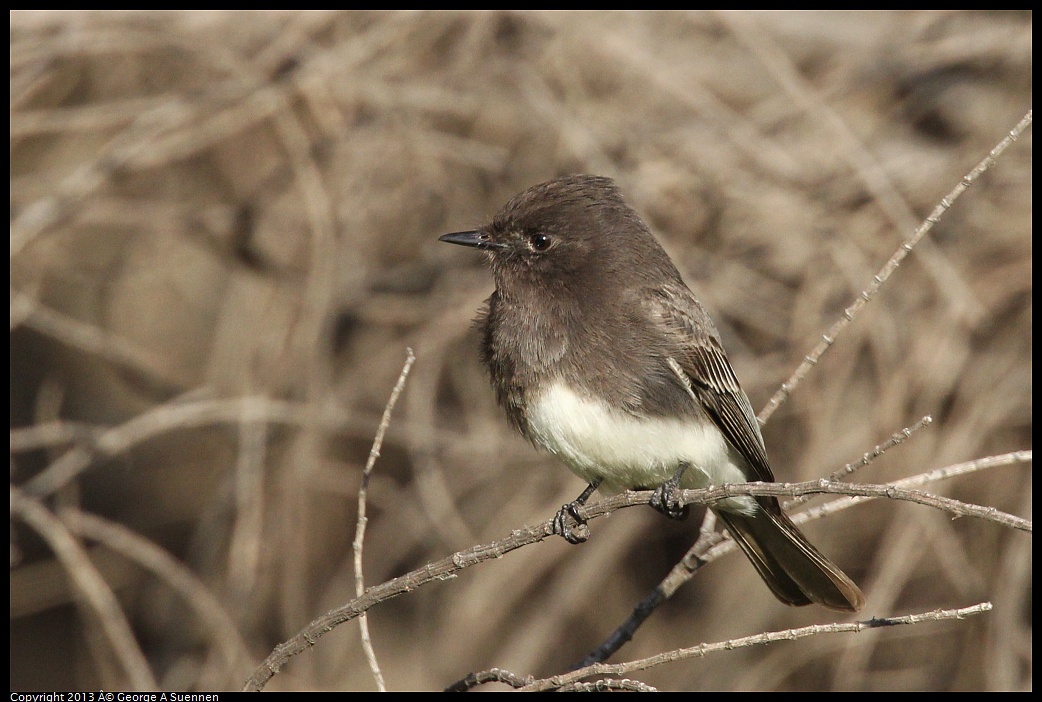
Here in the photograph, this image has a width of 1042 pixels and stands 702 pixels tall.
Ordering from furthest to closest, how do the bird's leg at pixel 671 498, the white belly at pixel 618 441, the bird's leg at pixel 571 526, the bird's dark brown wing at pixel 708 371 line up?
the bird's dark brown wing at pixel 708 371
the white belly at pixel 618 441
the bird's leg at pixel 571 526
the bird's leg at pixel 671 498

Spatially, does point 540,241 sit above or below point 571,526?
above

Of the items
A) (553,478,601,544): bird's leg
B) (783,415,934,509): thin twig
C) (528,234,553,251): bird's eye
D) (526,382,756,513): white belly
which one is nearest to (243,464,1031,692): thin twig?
(783,415,934,509): thin twig

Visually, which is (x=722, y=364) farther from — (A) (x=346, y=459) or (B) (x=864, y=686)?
(A) (x=346, y=459)

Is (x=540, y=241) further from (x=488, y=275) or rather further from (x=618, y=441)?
(x=488, y=275)

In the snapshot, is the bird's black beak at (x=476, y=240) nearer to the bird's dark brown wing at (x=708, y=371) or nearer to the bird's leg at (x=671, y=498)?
the bird's dark brown wing at (x=708, y=371)

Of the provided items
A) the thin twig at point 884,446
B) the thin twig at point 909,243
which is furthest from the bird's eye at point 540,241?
the thin twig at point 884,446

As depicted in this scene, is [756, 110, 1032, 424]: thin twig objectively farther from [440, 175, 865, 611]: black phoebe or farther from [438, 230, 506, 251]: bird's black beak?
[438, 230, 506, 251]: bird's black beak

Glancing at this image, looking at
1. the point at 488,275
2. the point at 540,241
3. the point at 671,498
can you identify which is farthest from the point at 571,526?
the point at 488,275
